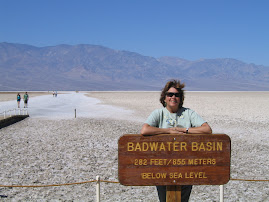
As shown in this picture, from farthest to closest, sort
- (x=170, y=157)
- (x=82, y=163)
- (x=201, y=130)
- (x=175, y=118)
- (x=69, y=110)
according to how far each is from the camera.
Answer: (x=69, y=110)
(x=82, y=163)
(x=175, y=118)
(x=201, y=130)
(x=170, y=157)

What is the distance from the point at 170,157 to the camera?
3.16 metres

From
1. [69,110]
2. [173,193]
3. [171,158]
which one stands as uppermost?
[171,158]

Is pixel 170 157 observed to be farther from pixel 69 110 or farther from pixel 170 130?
pixel 69 110

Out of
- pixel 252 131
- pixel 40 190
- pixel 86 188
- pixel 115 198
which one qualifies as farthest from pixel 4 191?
pixel 252 131

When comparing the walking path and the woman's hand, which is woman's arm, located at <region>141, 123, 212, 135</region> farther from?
the walking path

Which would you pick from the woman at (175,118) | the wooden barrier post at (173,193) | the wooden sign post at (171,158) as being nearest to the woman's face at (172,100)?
the woman at (175,118)

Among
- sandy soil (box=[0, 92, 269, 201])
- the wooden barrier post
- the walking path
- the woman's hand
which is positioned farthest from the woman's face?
the walking path

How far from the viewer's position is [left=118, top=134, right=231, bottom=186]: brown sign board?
10.3 ft

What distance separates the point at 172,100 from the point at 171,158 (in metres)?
0.68

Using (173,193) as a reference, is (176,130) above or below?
above

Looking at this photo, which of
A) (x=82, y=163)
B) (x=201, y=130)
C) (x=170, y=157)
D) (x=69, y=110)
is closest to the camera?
(x=170, y=157)

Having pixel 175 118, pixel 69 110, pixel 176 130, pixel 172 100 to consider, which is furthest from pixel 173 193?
pixel 69 110

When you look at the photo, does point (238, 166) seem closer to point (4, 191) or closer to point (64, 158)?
point (64, 158)

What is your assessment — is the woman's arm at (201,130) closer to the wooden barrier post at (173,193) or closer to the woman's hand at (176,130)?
the woman's hand at (176,130)
